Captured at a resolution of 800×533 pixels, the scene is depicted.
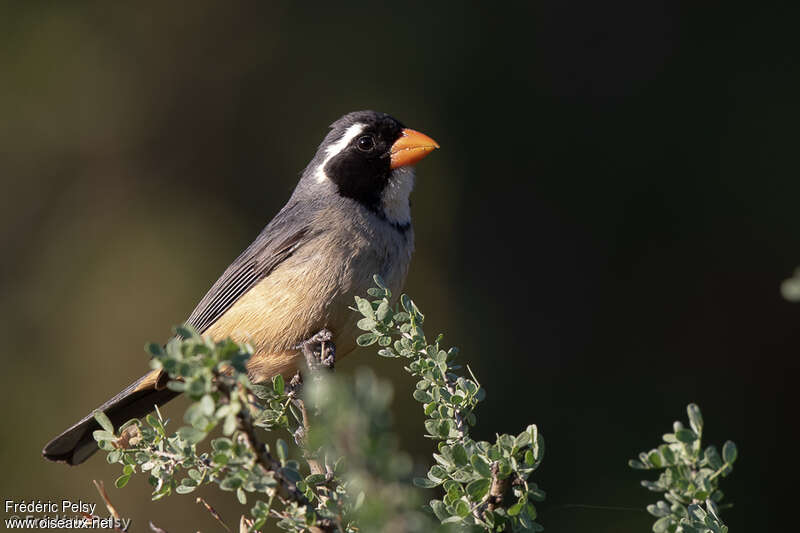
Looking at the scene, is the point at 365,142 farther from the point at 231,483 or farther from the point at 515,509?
the point at 231,483

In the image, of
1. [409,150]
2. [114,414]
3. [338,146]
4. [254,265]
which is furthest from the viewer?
[338,146]

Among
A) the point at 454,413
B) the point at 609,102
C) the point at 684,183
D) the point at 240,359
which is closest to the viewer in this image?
the point at 240,359

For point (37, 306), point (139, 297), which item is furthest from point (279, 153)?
point (37, 306)

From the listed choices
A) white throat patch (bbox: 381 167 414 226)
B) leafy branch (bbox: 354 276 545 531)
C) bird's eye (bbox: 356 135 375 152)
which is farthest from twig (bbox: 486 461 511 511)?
bird's eye (bbox: 356 135 375 152)

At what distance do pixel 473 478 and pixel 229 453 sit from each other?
52cm

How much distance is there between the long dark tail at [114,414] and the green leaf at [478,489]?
2.20 m

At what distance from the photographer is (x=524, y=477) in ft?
6.17

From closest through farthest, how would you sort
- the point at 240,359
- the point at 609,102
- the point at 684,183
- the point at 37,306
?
the point at 240,359 < the point at 37,306 < the point at 684,183 < the point at 609,102

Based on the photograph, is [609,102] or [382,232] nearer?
[382,232]

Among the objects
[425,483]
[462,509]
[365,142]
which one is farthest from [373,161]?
[462,509]

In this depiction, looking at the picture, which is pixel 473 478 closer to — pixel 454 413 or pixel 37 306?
pixel 454 413

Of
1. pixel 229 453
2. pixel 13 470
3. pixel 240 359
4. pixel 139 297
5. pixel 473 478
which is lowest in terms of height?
pixel 13 470

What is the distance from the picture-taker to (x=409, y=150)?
4.40 metres

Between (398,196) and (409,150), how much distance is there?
0.24 meters
